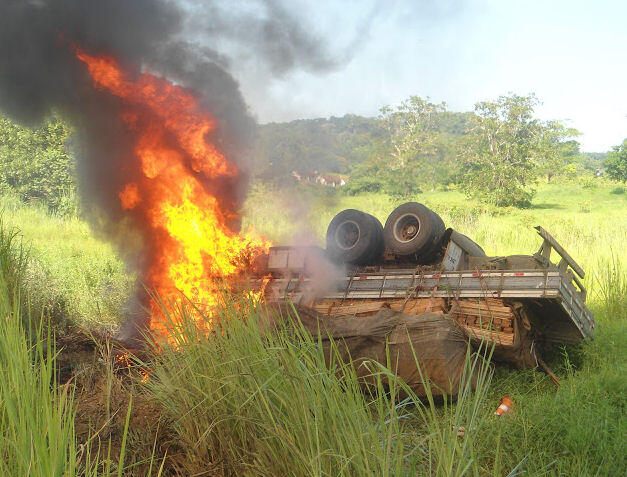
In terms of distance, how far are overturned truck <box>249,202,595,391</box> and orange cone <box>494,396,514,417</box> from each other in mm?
617

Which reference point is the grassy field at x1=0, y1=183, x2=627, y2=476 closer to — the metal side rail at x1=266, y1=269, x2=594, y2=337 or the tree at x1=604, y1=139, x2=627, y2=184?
the metal side rail at x1=266, y1=269, x2=594, y2=337

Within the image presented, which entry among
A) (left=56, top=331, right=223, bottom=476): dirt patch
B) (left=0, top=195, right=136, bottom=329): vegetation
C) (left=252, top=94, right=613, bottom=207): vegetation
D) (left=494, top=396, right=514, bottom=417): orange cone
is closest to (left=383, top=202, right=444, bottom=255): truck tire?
(left=494, top=396, right=514, bottom=417): orange cone

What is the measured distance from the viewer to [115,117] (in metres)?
11.2

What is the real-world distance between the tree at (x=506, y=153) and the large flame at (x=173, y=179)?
947 inches

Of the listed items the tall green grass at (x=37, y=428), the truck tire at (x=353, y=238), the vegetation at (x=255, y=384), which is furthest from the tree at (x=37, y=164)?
the tall green grass at (x=37, y=428)

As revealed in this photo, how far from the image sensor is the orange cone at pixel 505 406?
247 inches

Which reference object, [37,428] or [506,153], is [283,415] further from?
[506,153]

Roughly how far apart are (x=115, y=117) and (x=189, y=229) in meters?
2.75

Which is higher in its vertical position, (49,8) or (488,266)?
(49,8)

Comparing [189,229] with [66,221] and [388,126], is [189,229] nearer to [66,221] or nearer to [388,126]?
[66,221]

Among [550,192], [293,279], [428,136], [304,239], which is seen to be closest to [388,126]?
[428,136]

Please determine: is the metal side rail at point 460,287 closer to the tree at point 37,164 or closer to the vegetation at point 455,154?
the vegetation at point 455,154

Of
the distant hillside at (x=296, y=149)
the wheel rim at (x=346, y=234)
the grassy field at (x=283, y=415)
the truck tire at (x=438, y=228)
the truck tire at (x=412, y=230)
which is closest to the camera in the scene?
the grassy field at (x=283, y=415)

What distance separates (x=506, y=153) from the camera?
3566cm
